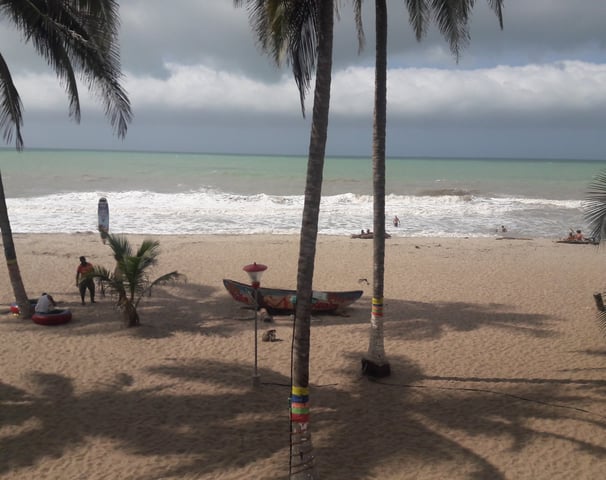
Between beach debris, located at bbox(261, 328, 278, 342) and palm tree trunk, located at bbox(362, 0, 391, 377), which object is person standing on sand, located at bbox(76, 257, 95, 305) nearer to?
beach debris, located at bbox(261, 328, 278, 342)

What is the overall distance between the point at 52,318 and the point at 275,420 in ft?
19.1

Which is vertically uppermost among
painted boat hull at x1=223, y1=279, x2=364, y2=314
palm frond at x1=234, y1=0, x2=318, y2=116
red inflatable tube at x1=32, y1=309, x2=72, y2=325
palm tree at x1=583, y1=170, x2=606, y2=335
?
palm frond at x1=234, y1=0, x2=318, y2=116

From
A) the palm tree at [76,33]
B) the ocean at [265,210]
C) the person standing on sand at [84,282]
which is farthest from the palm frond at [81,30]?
the ocean at [265,210]

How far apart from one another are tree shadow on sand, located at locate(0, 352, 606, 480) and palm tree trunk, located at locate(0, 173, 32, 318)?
322 cm

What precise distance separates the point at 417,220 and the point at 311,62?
2608 cm

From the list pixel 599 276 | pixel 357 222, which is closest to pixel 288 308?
pixel 599 276

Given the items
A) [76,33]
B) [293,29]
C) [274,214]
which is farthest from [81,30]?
[274,214]

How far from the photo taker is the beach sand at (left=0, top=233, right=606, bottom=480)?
5.61 m

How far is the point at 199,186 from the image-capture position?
51.9m

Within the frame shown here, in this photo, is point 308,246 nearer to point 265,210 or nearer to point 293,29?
point 293,29

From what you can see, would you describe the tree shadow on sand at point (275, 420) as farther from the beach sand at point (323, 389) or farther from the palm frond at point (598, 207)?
the palm frond at point (598, 207)

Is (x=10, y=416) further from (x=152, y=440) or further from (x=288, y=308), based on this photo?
(x=288, y=308)

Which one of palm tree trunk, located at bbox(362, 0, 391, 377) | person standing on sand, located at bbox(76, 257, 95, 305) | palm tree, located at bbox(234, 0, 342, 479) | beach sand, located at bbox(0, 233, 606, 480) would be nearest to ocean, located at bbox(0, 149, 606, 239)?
beach sand, located at bbox(0, 233, 606, 480)

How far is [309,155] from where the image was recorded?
15.1 ft
